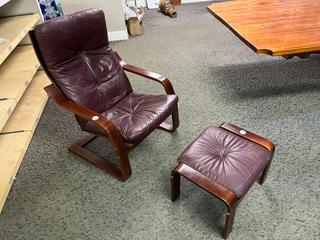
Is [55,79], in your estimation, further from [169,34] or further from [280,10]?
[169,34]

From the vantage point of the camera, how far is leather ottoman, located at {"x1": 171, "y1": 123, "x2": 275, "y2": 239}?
125 cm

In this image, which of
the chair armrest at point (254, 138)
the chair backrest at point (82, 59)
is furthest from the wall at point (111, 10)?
the chair armrest at point (254, 138)

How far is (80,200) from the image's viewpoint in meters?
1.67

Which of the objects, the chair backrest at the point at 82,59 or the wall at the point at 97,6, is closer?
the chair backrest at the point at 82,59

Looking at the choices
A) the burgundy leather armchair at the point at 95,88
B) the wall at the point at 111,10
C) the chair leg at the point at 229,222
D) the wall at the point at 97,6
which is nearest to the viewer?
the chair leg at the point at 229,222

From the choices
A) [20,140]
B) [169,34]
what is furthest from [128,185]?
[169,34]

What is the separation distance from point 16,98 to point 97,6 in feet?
7.00

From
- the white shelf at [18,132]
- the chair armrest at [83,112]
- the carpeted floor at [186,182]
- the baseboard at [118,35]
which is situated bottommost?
the carpeted floor at [186,182]

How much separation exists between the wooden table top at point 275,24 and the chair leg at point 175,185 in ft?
3.44

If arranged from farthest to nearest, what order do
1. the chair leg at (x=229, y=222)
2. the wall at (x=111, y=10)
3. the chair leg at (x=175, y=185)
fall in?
the wall at (x=111, y=10) → the chair leg at (x=175, y=185) → the chair leg at (x=229, y=222)

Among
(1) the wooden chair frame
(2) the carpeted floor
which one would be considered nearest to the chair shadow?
(2) the carpeted floor

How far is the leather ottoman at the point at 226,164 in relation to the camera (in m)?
1.25

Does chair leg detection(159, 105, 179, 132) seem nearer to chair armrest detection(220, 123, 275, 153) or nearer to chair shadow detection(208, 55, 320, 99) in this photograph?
chair armrest detection(220, 123, 275, 153)

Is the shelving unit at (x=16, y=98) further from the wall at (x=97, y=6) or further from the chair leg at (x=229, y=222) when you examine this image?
the chair leg at (x=229, y=222)
